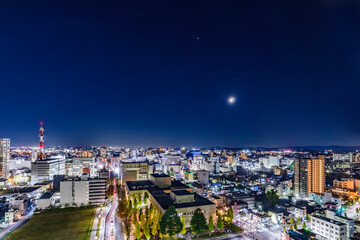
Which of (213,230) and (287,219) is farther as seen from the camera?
(287,219)

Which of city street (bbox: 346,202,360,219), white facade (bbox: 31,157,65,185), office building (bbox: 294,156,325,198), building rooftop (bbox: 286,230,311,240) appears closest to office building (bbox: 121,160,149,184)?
white facade (bbox: 31,157,65,185)

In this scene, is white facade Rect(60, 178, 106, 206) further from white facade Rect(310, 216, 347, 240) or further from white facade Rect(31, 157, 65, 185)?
white facade Rect(310, 216, 347, 240)

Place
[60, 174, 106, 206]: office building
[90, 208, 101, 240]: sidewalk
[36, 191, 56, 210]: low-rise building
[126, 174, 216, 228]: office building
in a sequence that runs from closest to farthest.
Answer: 1. [90, 208, 101, 240]: sidewalk
2. [126, 174, 216, 228]: office building
3. [36, 191, 56, 210]: low-rise building
4. [60, 174, 106, 206]: office building

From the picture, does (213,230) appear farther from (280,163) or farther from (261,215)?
(280,163)

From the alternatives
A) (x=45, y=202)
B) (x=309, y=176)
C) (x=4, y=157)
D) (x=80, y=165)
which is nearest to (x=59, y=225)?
(x=45, y=202)

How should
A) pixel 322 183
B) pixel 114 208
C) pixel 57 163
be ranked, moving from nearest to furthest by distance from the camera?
1. pixel 114 208
2. pixel 322 183
3. pixel 57 163

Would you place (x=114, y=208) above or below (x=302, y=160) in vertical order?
below

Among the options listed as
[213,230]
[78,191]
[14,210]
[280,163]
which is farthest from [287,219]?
[280,163]
